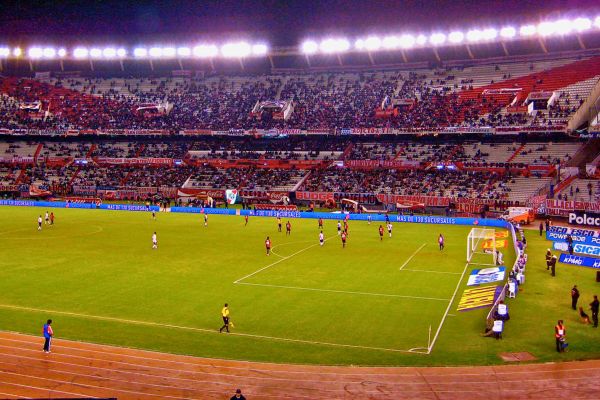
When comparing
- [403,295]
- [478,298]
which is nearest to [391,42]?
[403,295]

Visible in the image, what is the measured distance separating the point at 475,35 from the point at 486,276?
2264 inches

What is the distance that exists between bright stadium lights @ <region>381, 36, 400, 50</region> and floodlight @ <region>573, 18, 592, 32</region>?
24.8 m

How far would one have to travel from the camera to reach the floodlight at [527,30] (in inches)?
2936

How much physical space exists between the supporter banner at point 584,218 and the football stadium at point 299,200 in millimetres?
193

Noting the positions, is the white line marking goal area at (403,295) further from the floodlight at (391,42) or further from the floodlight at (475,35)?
the floodlight at (391,42)

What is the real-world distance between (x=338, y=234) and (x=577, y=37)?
50634mm

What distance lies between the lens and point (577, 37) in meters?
73.9

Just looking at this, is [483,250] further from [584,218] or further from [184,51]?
[184,51]

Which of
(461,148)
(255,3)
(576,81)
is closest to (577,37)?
(576,81)

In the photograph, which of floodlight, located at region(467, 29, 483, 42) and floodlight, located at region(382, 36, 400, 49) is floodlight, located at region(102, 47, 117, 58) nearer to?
floodlight, located at region(382, 36, 400, 49)

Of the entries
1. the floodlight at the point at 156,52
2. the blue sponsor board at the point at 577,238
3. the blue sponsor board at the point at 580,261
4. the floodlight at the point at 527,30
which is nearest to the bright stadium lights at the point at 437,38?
the floodlight at the point at 527,30

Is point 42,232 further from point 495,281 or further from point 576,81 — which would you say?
point 576,81

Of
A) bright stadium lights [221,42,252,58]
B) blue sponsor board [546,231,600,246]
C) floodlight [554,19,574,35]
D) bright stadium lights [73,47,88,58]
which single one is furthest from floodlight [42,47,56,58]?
blue sponsor board [546,231,600,246]

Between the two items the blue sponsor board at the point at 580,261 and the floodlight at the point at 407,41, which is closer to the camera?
the blue sponsor board at the point at 580,261
